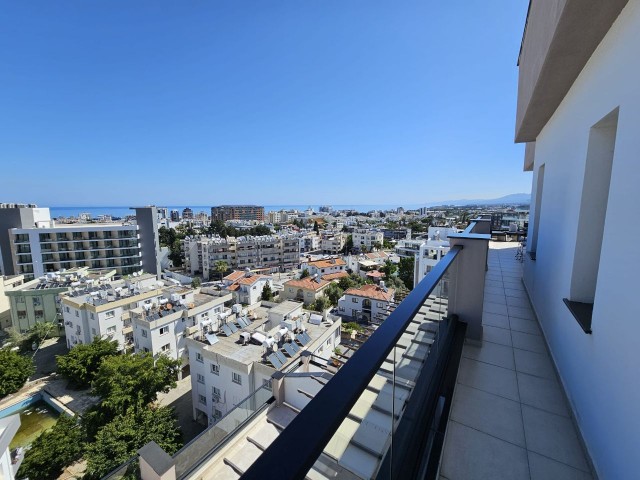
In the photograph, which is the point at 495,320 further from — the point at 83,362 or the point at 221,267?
the point at 221,267

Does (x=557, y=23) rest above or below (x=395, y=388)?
above

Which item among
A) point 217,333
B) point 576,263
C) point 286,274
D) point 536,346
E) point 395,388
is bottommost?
point 286,274

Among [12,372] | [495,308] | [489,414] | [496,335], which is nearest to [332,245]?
[12,372]

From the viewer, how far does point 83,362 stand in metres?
13.3

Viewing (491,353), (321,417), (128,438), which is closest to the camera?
(321,417)

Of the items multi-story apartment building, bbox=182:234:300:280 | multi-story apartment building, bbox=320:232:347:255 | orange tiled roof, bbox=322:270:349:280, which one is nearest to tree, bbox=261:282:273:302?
orange tiled roof, bbox=322:270:349:280

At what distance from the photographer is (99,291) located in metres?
16.2

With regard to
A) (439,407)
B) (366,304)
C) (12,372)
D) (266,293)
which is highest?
(439,407)

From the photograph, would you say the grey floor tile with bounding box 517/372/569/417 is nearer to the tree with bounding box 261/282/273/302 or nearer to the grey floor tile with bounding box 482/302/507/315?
the grey floor tile with bounding box 482/302/507/315

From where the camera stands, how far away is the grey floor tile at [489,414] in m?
1.78

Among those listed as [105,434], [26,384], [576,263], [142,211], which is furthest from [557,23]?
[142,211]

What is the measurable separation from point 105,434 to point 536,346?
39.2ft

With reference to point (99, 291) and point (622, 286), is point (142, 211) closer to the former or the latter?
point (99, 291)

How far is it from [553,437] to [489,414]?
0.35m
